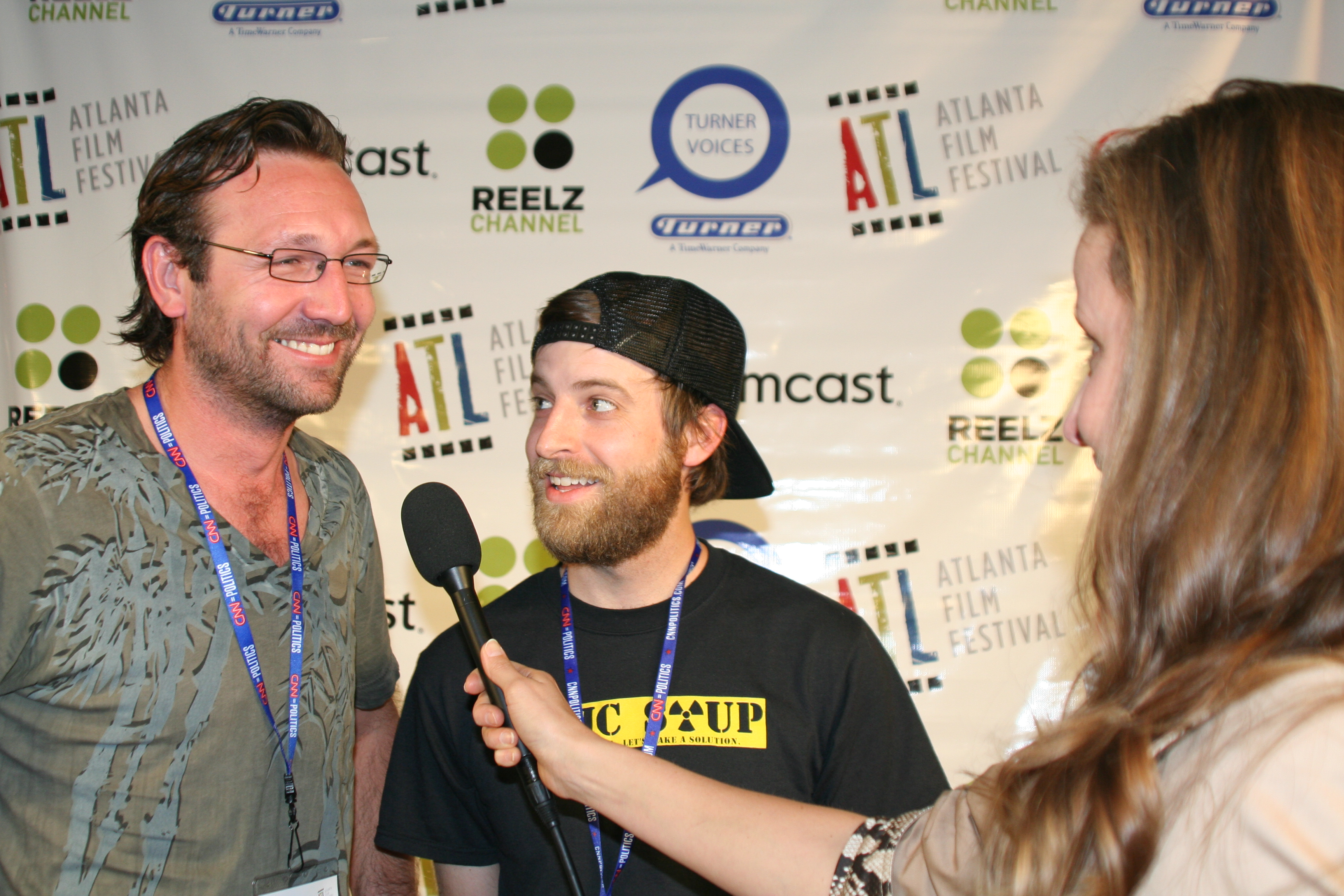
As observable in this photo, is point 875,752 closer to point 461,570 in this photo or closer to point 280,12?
point 461,570

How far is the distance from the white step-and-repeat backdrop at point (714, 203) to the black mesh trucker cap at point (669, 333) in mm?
1052

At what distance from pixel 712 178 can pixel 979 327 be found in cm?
103

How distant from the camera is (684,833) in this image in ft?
3.77

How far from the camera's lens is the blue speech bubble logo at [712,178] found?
3.02 meters

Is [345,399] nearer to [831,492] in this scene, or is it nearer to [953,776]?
[831,492]

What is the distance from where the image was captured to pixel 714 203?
3.03 m

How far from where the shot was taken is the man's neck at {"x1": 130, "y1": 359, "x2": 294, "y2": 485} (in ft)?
5.37

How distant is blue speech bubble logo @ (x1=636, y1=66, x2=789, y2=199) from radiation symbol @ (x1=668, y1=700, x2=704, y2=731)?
6.24 feet

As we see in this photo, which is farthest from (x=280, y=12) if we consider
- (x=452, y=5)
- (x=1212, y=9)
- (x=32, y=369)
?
(x=1212, y=9)

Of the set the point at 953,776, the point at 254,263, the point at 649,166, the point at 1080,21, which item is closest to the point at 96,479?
the point at 254,263

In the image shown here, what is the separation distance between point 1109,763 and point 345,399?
271 centimetres

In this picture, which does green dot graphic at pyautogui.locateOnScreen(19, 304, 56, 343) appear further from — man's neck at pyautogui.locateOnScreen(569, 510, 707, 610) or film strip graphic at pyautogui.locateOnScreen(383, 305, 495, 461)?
man's neck at pyautogui.locateOnScreen(569, 510, 707, 610)

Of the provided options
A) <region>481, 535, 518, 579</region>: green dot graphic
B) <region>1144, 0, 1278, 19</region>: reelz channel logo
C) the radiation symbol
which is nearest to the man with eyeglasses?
the radiation symbol

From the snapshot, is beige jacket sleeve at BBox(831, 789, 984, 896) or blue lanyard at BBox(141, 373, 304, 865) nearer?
beige jacket sleeve at BBox(831, 789, 984, 896)
